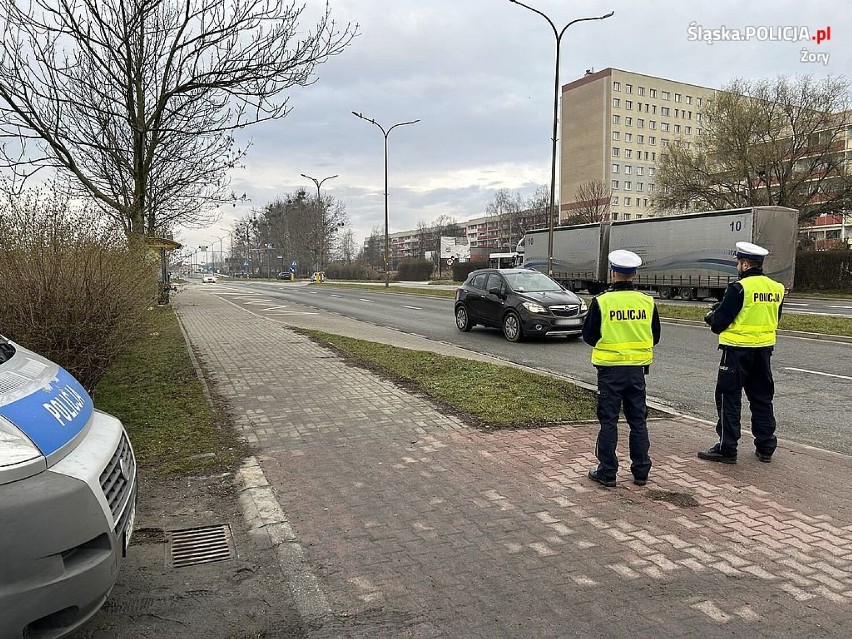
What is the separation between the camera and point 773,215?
2562 centimetres

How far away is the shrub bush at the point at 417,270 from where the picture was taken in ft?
216

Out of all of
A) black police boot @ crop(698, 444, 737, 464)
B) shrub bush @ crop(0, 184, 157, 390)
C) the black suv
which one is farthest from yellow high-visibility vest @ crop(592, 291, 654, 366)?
the black suv

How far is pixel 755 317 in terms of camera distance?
5.11 m

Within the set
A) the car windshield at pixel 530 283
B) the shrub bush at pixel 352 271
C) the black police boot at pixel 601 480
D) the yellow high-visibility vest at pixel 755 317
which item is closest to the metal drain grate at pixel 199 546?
the black police boot at pixel 601 480

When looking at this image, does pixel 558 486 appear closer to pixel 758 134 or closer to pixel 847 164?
pixel 758 134

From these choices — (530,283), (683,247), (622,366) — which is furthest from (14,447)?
(683,247)

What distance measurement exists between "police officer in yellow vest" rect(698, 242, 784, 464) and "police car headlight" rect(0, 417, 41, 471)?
15.5 feet

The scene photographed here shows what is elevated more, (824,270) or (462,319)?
(824,270)

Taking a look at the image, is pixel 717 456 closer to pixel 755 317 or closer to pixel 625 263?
pixel 755 317

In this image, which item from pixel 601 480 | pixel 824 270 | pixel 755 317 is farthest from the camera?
pixel 824 270

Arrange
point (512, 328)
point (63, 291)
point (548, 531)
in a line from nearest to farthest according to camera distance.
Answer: point (548, 531) → point (63, 291) → point (512, 328)

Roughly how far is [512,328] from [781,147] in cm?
2976

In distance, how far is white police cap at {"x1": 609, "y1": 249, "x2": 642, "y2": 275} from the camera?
4.73 m

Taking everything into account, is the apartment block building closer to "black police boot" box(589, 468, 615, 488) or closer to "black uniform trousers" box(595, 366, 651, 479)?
"black uniform trousers" box(595, 366, 651, 479)
